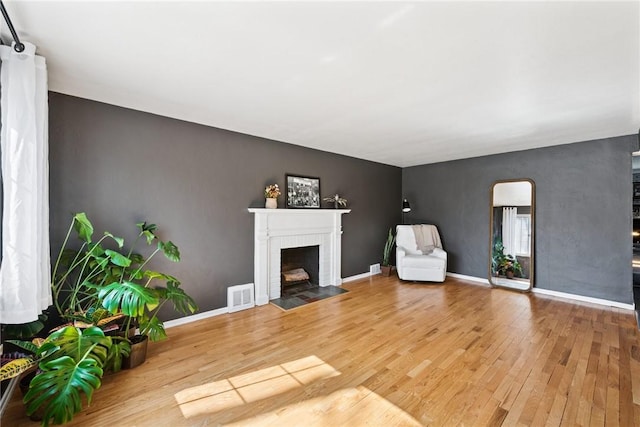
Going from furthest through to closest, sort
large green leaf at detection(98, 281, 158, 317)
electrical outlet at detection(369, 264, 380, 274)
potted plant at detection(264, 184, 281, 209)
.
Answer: electrical outlet at detection(369, 264, 380, 274), potted plant at detection(264, 184, 281, 209), large green leaf at detection(98, 281, 158, 317)

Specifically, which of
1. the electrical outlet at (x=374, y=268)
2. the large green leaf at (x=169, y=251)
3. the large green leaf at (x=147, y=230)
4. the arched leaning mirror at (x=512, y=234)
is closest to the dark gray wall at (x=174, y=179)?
the large green leaf at (x=147, y=230)

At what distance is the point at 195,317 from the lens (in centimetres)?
310

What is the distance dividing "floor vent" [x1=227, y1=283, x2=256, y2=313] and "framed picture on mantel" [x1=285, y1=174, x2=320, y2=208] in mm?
1337

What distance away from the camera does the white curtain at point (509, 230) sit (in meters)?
4.44

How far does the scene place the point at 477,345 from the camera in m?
2.53

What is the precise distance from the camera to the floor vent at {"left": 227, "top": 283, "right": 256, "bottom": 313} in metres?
3.35

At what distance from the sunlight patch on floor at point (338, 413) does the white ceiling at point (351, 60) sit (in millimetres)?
2303

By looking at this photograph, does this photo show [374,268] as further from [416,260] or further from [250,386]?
[250,386]

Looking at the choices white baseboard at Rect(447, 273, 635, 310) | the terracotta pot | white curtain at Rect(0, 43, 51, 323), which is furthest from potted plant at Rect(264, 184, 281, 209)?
white baseboard at Rect(447, 273, 635, 310)

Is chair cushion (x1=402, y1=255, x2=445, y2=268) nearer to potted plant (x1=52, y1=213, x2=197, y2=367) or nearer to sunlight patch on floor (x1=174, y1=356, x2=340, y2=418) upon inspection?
sunlight patch on floor (x1=174, y1=356, x2=340, y2=418)

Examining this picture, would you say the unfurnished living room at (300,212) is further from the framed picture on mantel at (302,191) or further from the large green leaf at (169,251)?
the large green leaf at (169,251)

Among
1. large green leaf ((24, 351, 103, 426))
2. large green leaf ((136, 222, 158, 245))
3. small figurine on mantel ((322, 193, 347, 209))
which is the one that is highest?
small figurine on mantel ((322, 193, 347, 209))

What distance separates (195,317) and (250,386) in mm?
1497

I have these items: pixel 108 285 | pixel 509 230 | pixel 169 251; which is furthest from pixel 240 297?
pixel 509 230
